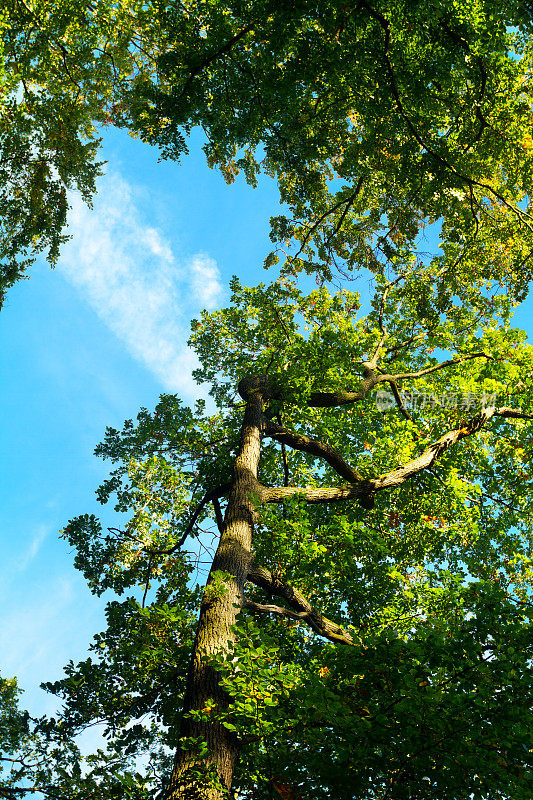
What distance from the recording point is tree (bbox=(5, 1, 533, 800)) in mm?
3598

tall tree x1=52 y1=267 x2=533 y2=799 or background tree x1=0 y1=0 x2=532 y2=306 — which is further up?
background tree x1=0 y1=0 x2=532 y2=306

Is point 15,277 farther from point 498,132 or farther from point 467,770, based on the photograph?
point 467,770

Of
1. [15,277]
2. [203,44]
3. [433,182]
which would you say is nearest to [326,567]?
[433,182]

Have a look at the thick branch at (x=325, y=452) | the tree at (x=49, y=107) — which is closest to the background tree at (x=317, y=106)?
the tree at (x=49, y=107)

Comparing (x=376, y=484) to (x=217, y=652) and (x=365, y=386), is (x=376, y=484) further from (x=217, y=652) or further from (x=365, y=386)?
(x=217, y=652)

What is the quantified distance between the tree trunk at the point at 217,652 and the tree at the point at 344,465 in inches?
→ 1.2

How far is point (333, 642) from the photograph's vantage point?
679 centimetres

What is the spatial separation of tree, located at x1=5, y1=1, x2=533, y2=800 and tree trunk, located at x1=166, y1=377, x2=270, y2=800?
1.2 inches

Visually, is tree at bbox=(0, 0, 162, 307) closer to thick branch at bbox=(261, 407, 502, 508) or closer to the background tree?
the background tree

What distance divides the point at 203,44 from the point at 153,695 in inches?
377

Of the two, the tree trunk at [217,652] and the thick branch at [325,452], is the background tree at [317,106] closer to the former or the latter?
the thick branch at [325,452]

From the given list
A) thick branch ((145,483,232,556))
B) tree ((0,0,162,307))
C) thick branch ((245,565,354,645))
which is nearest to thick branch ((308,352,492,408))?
→ thick branch ((145,483,232,556))

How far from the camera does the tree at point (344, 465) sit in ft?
11.8

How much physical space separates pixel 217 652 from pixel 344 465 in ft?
16.7
